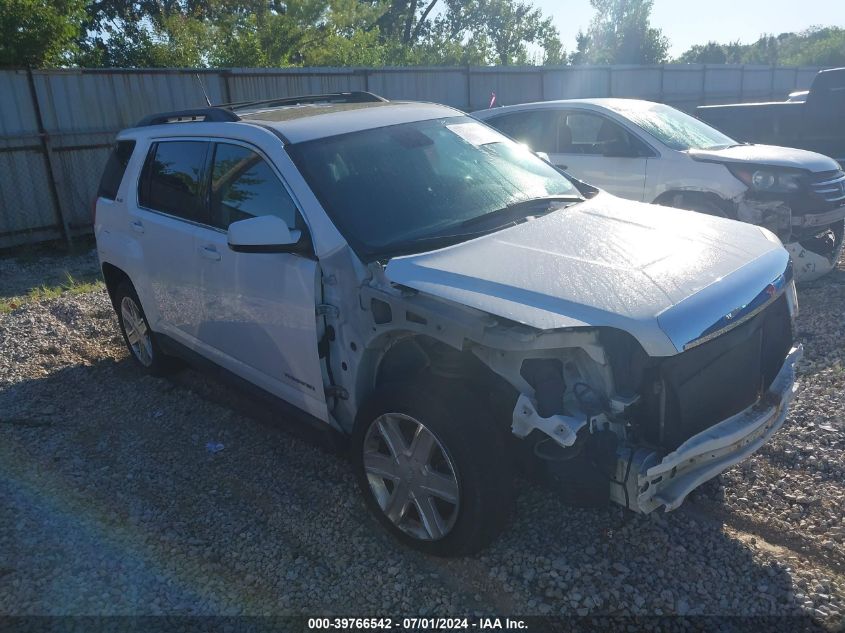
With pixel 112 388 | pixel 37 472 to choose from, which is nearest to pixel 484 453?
pixel 37 472

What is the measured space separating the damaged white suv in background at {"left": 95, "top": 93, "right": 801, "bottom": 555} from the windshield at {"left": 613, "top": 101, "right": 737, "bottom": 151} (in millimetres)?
3474

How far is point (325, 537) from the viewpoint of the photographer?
3486mm

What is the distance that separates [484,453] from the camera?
289cm

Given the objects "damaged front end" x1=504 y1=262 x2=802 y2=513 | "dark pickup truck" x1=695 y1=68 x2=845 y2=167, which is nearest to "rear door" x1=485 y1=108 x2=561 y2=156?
"dark pickup truck" x1=695 y1=68 x2=845 y2=167

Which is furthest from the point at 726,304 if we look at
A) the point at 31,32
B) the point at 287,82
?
the point at 287,82

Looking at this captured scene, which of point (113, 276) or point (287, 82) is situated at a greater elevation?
point (287, 82)

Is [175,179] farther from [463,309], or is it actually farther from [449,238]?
[463,309]

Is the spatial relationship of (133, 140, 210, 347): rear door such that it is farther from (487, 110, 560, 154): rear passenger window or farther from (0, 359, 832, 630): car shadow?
(487, 110, 560, 154): rear passenger window

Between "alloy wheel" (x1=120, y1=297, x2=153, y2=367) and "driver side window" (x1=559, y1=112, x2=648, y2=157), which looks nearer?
"alloy wheel" (x1=120, y1=297, x2=153, y2=367)

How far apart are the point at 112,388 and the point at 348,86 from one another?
31.1 feet

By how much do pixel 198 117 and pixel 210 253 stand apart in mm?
1225

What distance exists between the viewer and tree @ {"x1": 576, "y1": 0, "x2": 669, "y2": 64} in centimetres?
4541

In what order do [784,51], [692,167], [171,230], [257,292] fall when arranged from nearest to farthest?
1. [257,292]
2. [171,230]
3. [692,167]
4. [784,51]

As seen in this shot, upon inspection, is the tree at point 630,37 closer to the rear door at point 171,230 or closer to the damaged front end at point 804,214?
the damaged front end at point 804,214
